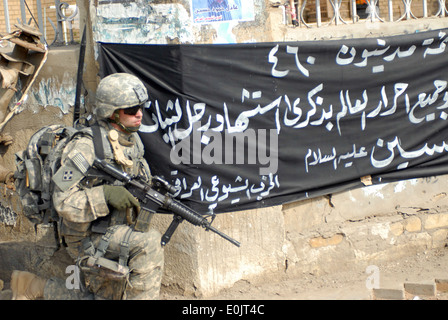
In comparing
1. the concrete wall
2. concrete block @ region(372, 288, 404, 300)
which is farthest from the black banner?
concrete block @ region(372, 288, 404, 300)

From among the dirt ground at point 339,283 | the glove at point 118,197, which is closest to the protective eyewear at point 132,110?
the glove at point 118,197

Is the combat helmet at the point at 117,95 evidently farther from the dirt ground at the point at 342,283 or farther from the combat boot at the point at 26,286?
the dirt ground at the point at 342,283

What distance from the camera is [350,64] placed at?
4930 millimetres

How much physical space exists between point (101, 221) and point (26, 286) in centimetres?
104

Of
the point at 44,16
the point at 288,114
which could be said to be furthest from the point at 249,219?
the point at 44,16

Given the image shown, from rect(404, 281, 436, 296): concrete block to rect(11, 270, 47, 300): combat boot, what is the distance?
9.48ft

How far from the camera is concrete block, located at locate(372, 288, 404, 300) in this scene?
15.0ft

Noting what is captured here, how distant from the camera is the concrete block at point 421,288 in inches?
187

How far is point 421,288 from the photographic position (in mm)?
4777

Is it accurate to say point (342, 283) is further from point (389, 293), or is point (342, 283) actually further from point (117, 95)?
point (117, 95)

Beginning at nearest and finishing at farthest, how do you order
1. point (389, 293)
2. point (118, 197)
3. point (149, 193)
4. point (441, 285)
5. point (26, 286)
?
point (118, 197) → point (149, 193) → point (26, 286) → point (389, 293) → point (441, 285)

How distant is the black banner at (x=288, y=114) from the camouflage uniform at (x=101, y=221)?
49 cm

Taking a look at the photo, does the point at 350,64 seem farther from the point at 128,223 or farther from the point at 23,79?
the point at 23,79

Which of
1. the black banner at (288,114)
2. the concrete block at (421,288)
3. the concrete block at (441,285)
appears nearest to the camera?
the black banner at (288,114)
